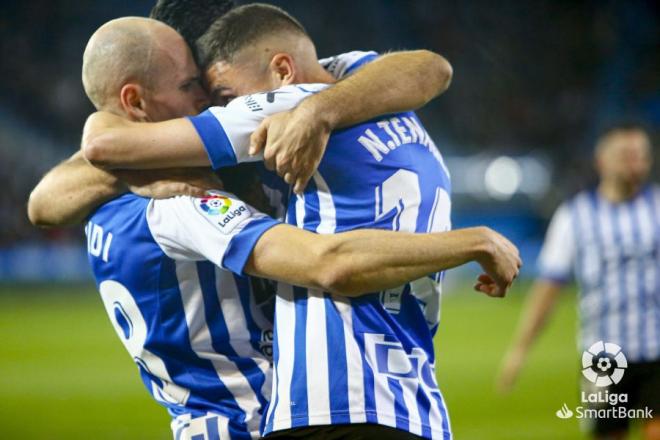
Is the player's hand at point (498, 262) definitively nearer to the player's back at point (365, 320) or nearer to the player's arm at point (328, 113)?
the player's back at point (365, 320)

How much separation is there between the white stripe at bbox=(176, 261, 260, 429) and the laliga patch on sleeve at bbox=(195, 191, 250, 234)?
269 millimetres

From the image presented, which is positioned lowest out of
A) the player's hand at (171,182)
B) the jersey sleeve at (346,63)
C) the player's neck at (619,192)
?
the player's hand at (171,182)

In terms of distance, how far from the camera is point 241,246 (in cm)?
234

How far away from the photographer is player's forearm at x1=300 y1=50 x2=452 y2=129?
2447 millimetres

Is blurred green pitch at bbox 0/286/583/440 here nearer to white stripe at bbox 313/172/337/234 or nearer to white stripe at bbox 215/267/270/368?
white stripe at bbox 215/267/270/368

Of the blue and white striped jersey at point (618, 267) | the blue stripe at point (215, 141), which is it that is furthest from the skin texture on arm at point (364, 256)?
the blue and white striped jersey at point (618, 267)

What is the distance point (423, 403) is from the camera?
237 centimetres

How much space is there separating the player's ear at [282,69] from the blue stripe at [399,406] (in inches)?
34.8

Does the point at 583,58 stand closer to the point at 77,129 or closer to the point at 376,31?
the point at 376,31

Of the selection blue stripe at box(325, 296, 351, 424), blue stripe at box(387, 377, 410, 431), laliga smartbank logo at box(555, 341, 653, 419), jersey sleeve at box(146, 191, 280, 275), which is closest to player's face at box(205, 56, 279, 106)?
jersey sleeve at box(146, 191, 280, 275)

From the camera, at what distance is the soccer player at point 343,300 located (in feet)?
7.55

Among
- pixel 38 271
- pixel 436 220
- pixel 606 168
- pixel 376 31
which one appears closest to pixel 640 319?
pixel 606 168

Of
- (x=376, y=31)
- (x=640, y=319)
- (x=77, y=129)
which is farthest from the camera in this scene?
(x=376, y=31)

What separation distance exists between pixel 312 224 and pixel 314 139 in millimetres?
217
